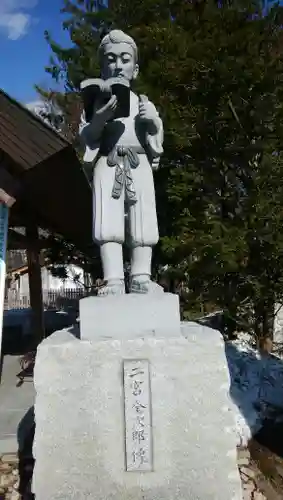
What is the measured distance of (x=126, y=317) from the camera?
2412mm

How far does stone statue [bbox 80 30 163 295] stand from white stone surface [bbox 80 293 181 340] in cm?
18

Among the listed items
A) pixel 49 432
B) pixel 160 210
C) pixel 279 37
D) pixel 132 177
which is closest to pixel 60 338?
→ pixel 49 432

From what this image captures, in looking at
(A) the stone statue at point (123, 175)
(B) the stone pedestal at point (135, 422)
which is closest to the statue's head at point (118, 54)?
(A) the stone statue at point (123, 175)

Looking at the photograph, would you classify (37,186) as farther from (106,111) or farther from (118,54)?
(106,111)

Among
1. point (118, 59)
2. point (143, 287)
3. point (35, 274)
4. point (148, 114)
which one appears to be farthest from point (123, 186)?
point (35, 274)

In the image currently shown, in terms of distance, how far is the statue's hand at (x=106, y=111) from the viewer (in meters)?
2.45

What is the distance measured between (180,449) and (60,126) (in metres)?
7.65

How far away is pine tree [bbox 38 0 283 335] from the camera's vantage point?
206 inches

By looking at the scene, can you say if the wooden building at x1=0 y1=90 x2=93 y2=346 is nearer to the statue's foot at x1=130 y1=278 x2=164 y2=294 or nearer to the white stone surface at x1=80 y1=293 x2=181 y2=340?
the statue's foot at x1=130 y1=278 x2=164 y2=294

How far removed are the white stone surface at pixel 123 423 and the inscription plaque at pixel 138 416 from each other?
0.03 meters

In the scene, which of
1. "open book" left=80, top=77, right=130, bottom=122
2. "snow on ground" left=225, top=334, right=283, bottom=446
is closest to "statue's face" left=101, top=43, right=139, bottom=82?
"open book" left=80, top=77, right=130, bottom=122

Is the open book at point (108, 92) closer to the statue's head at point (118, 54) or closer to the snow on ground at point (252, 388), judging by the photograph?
the statue's head at point (118, 54)

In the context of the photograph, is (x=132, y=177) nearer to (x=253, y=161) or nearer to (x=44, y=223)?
(x=253, y=161)

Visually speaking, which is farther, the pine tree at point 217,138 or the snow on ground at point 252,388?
the pine tree at point 217,138
